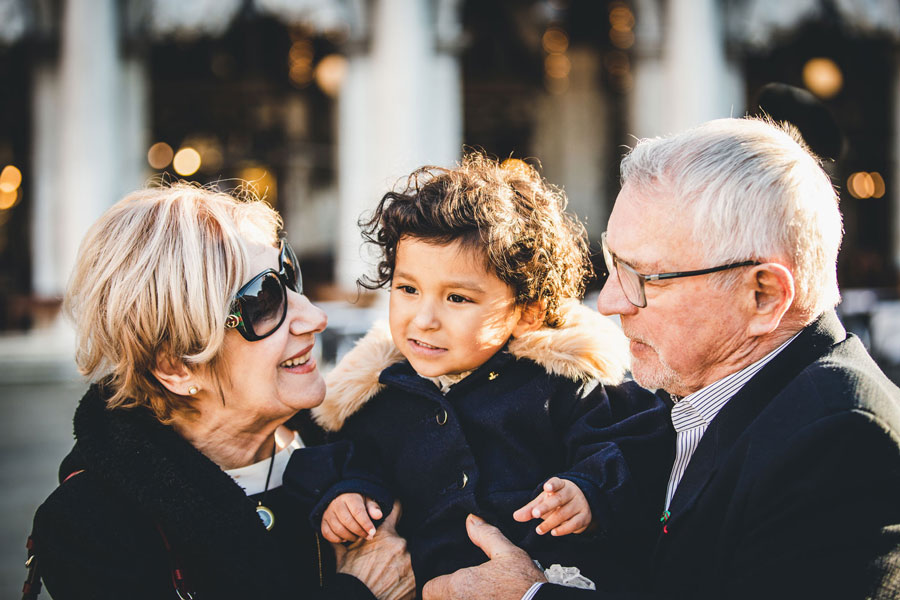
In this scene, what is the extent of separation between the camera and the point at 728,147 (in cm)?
191

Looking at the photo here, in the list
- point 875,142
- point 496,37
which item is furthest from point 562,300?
point 875,142

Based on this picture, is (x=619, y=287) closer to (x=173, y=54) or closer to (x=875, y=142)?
(x=173, y=54)

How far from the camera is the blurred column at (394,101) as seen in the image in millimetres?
11945

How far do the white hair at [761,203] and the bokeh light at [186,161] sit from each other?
13936mm

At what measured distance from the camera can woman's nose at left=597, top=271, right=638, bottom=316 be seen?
2094mm

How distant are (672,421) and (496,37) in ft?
43.5

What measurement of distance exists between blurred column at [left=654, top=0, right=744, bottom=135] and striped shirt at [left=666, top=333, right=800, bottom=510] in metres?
11.1

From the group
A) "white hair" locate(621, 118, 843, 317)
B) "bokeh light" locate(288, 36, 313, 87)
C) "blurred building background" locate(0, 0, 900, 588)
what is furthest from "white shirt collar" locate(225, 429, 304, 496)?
"bokeh light" locate(288, 36, 313, 87)

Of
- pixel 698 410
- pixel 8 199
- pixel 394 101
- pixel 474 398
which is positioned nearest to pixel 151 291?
pixel 474 398

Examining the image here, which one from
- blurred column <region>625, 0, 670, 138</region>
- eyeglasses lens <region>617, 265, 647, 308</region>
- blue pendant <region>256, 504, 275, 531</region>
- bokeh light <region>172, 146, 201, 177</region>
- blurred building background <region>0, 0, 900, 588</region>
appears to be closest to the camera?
eyeglasses lens <region>617, 265, 647, 308</region>

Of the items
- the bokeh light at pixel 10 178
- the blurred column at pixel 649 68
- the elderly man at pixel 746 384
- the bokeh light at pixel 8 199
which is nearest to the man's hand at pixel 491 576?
the elderly man at pixel 746 384

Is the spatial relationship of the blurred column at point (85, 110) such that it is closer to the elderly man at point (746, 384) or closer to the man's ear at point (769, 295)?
the elderly man at point (746, 384)

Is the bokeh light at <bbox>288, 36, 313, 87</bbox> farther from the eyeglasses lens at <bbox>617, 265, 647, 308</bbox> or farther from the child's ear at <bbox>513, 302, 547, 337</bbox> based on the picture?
the eyeglasses lens at <bbox>617, 265, 647, 308</bbox>

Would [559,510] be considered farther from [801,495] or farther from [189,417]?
[189,417]
